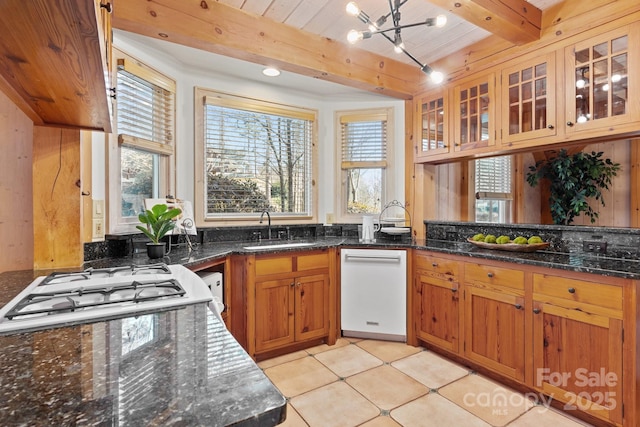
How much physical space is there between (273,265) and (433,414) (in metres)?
1.42

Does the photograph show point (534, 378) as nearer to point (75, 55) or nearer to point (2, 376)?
point (2, 376)

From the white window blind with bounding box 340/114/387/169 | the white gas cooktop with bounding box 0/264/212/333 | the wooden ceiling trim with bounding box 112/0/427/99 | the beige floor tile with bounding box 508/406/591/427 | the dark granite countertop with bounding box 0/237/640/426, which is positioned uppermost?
the wooden ceiling trim with bounding box 112/0/427/99

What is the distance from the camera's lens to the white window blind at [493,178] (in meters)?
3.83

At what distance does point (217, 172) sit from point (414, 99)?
6.56 ft

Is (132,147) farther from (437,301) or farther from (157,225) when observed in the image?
(437,301)

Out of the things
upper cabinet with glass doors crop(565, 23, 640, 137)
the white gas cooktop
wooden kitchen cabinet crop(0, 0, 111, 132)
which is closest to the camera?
wooden kitchen cabinet crop(0, 0, 111, 132)

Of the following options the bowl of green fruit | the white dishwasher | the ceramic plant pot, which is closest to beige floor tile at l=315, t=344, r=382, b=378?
the white dishwasher

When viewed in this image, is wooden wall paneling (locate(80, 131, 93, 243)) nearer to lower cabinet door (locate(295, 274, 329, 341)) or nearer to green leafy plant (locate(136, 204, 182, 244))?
green leafy plant (locate(136, 204, 182, 244))

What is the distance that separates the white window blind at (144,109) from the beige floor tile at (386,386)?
7.45 ft

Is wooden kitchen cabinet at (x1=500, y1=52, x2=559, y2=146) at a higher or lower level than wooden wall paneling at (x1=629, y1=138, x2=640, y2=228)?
higher

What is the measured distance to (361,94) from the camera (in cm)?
341

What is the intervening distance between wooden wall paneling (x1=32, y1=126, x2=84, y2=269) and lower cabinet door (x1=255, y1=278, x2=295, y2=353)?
1.20 metres

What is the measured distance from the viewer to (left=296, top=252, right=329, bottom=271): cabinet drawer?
2678 millimetres

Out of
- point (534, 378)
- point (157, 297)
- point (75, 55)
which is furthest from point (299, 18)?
point (534, 378)
